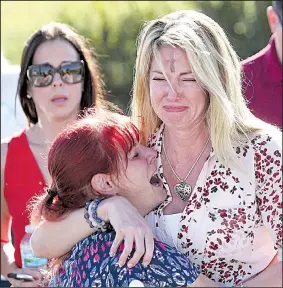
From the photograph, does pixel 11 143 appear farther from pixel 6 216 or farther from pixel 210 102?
pixel 210 102

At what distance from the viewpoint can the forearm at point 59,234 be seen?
2.71 meters

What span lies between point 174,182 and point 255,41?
4.81m

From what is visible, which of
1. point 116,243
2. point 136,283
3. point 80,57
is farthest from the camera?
point 80,57

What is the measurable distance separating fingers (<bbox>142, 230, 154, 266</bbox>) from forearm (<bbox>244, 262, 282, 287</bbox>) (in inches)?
15.3

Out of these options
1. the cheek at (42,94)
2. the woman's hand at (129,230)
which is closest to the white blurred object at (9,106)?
the cheek at (42,94)

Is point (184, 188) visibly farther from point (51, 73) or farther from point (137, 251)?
point (51, 73)

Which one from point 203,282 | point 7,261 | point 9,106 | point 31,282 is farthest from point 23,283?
point 9,106

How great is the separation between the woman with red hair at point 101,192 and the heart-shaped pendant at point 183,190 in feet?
0.17

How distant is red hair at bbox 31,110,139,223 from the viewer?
274 cm

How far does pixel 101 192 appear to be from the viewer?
9.07 ft

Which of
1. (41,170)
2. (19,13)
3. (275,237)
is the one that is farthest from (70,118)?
(19,13)

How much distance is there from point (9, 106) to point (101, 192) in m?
2.67

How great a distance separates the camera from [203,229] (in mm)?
2814

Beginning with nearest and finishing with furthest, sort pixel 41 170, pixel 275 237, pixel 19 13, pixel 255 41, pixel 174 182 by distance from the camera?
1. pixel 275 237
2. pixel 174 182
3. pixel 41 170
4. pixel 255 41
5. pixel 19 13
